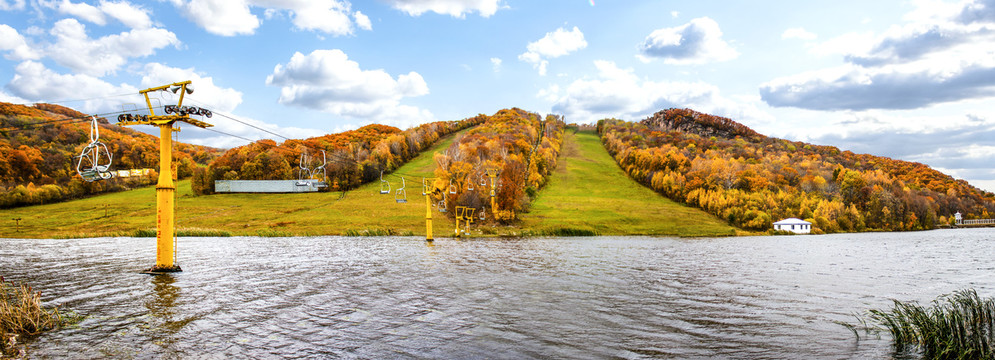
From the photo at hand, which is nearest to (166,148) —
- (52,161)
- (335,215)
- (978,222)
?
(335,215)

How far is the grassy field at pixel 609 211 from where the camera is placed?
323ft

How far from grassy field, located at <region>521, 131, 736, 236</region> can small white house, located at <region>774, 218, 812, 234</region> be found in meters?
13.8

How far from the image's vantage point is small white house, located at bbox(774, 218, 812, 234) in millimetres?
113188

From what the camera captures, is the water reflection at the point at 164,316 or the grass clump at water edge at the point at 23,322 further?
the water reflection at the point at 164,316

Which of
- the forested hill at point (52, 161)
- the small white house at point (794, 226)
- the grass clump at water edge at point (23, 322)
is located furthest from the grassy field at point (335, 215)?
the grass clump at water edge at point (23, 322)

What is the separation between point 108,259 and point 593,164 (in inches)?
5895

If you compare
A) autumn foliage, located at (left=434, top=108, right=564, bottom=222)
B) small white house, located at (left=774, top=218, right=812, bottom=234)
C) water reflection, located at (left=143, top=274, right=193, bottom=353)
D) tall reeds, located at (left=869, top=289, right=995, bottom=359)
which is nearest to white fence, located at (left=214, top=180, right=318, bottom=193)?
autumn foliage, located at (left=434, top=108, right=564, bottom=222)

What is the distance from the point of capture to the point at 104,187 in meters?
131

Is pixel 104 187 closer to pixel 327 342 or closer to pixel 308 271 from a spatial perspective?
pixel 308 271

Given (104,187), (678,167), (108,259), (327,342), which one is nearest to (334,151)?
(104,187)

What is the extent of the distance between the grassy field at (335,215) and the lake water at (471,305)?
47.9 meters

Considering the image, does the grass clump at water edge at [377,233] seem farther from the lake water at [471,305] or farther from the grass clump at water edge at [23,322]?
the grass clump at water edge at [23,322]

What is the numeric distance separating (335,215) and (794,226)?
98.4 metres

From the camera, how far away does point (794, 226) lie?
374 ft
